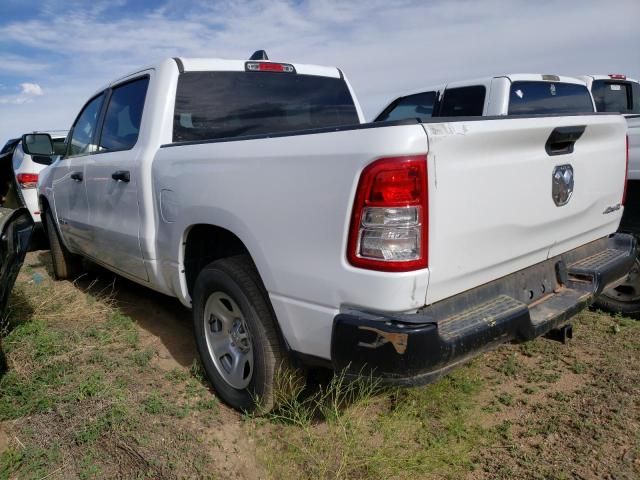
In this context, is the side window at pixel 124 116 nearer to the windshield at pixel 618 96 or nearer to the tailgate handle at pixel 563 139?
the tailgate handle at pixel 563 139

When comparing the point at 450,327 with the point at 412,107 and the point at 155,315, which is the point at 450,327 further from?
the point at 412,107

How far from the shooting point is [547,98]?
6043mm

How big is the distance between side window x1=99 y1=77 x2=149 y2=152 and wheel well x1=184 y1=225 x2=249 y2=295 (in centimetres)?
93

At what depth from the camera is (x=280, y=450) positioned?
8.34 feet

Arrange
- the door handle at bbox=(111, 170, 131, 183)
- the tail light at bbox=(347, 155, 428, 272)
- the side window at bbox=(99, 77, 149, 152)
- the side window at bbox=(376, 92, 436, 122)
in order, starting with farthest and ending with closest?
the side window at bbox=(376, 92, 436, 122), the side window at bbox=(99, 77, 149, 152), the door handle at bbox=(111, 170, 131, 183), the tail light at bbox=(347, 155, 428, 272)

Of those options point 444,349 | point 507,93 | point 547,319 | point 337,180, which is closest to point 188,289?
point 337,180

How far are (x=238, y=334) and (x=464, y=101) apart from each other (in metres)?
4.29

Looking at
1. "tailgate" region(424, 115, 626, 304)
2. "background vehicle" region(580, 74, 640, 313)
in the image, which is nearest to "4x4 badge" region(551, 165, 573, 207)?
"tailgate" region(424, 115, 626, 304)

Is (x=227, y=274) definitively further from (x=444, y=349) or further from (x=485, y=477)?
(x=485, y=477)

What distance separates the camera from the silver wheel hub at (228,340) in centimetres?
278

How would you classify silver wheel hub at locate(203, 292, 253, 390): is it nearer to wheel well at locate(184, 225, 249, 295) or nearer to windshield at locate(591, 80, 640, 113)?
wheel well at locate(184, 225, 249, 295)

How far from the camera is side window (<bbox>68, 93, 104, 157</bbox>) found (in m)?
4.43

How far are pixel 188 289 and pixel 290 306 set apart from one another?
1.10 meters

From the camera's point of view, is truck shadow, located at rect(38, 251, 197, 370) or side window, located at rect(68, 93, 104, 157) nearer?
truck shadow, located at rect(38, 251, 197, 370)
